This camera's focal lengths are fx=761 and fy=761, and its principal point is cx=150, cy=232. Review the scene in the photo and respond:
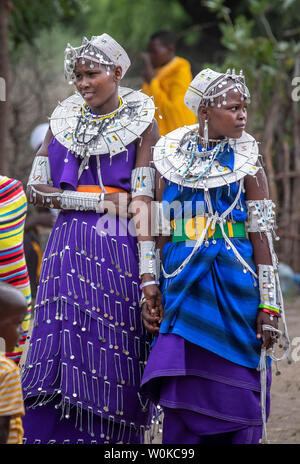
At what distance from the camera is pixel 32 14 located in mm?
10133

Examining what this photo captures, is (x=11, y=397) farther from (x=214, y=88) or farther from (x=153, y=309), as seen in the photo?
(x=214, y=88)

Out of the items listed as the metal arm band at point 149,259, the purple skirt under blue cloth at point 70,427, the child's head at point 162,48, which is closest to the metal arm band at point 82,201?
the metal arm band at point 149,259

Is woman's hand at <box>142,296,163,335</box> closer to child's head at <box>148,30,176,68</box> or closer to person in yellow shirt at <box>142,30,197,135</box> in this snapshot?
person in yellow shirt at <box>142,30,197,135</box>

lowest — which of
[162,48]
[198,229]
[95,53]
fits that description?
[198,229]

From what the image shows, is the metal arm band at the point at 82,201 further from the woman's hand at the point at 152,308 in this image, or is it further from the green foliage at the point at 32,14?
the green foliage at the point at 32,14

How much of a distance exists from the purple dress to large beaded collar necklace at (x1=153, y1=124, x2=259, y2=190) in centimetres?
23

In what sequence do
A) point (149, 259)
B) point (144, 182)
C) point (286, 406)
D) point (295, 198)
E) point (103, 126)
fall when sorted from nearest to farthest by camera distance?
point (149, 259) → point (144, 182) → point (103, 126) → point (286, 406) → point (295, 198)

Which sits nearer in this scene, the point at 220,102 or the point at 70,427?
the point at 220,102

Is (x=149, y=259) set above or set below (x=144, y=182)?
below

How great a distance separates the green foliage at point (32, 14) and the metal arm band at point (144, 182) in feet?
20.5

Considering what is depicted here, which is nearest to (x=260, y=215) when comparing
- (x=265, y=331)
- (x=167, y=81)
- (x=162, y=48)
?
(x=265, y=331)

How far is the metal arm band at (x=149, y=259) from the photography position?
3650mm

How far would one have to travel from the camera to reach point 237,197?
357 centimetres

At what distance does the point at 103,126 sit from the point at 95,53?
366 mm
